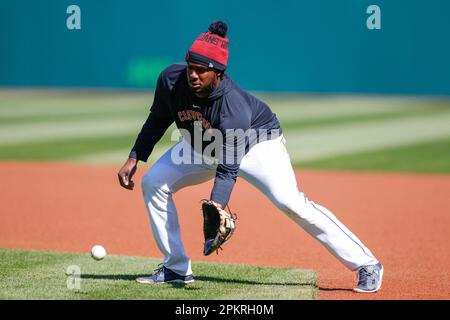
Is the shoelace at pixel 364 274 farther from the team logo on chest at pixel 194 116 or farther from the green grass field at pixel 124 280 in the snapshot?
the team logo on chest at pixel 194 116

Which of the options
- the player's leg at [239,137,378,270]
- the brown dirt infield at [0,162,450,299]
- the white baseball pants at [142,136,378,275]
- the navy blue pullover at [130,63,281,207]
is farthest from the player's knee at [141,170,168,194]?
the brown dirt infield at [0,162,450,299]

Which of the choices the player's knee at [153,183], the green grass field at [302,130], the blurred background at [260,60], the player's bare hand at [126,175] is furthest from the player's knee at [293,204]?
the blurred background at [260,60]

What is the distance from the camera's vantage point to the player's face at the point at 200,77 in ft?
17.9

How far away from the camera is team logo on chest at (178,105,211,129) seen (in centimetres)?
559

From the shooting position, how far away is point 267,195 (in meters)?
5.79

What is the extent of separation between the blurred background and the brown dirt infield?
3.01 metres

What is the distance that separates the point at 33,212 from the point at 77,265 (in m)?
2.75

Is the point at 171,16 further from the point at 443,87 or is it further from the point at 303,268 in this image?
the point at 303,268

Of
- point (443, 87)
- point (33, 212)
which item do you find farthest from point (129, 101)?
point (33, 212)

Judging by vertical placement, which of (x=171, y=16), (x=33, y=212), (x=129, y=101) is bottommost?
(x=129, y=101)

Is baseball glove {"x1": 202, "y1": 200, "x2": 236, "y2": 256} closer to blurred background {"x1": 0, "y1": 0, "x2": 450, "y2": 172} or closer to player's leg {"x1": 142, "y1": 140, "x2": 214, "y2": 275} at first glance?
player's leg {"x1": 142, "y1": 140, "x2": 214, "y2": 275}

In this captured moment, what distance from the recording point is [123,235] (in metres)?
8.15

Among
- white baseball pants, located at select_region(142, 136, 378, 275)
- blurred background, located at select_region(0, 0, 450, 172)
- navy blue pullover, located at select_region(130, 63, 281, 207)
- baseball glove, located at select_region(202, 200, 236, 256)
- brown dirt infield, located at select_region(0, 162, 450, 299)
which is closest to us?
baseball glove, located at select_region(202, 200, 236, 256)

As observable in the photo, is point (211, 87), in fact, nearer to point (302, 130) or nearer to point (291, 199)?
point (291, 199)
